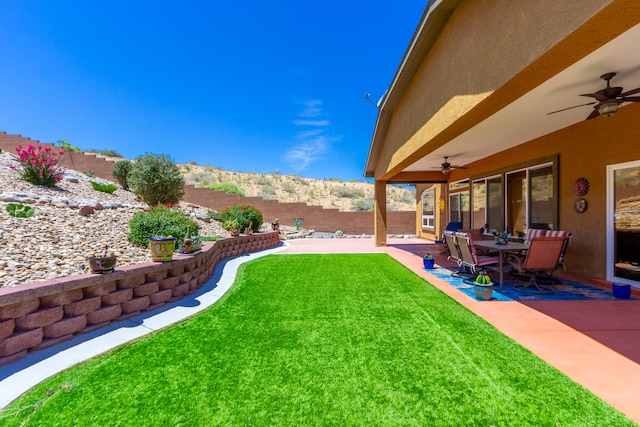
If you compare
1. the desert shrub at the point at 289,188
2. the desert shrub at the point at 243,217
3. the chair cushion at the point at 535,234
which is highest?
the desert shrub at the point at 289,188

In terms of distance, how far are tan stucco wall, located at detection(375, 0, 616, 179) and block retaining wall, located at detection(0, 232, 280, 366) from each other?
509 centimetres

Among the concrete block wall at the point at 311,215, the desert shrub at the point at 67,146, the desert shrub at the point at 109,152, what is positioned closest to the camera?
the concrete block wall at the point at 311,215

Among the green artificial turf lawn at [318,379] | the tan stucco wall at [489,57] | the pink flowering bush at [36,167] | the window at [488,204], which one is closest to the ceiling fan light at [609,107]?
the tan stucco wall at [489,57]

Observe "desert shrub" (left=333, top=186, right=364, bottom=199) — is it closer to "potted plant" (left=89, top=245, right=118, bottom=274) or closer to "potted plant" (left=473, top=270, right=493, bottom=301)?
"potted plant" (left=473, top=270, right=493, bottom=301)

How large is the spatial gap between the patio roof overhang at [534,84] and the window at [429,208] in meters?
6.46

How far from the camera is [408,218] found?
62.4 feet

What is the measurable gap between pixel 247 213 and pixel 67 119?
19.0 meters

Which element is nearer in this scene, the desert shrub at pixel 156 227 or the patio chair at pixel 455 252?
the desert shrub at pixel 156 227

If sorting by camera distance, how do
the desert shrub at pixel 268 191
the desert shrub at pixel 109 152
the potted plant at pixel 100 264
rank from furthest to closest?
the desert shrub at pixel 109 152 < the desert shrub at pixel 268 191 < the potted plant at pixel 100 264

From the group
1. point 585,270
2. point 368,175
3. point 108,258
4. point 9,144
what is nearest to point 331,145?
point 368,175

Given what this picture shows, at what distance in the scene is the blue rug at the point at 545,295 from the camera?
16.3 feet

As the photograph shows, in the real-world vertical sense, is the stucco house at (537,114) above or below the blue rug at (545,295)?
above

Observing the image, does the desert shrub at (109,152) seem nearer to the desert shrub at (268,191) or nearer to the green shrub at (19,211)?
the desert shrub at (268,191)

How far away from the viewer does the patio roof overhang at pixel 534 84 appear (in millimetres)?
2416
